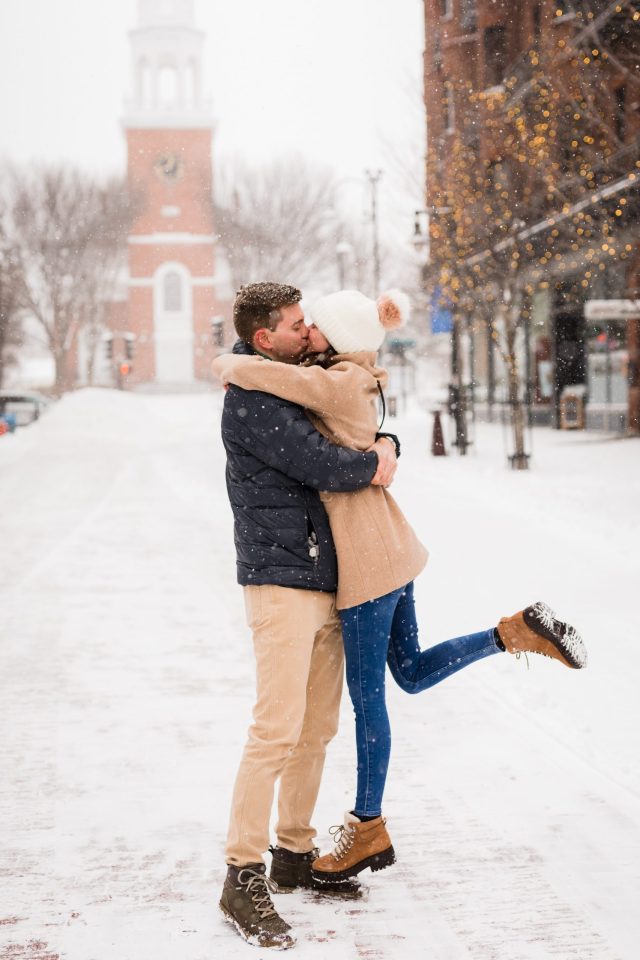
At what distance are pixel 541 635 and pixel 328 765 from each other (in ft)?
5.70

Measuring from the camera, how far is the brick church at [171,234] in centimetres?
7406

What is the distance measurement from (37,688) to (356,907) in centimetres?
328

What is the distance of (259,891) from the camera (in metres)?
3.47

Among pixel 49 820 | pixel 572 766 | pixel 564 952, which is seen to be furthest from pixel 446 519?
pixel 564 952

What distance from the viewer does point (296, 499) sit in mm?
3557

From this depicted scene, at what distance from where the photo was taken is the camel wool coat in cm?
349

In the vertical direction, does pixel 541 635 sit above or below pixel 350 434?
below

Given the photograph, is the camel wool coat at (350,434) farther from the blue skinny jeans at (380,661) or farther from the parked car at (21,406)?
the parked car at (21,406)

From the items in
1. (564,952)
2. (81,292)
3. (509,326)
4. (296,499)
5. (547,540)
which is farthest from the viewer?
(81,292)

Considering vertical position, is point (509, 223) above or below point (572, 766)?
above

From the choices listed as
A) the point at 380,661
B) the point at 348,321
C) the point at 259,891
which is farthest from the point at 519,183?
the point at 259,891

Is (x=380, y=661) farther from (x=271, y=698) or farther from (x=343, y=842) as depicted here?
(x=343, y=842)

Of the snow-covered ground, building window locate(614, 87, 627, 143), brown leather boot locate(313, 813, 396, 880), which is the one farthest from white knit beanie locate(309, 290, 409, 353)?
building window locate(614, 87, 627, 143)

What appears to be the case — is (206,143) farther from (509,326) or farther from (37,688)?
(37,688)
